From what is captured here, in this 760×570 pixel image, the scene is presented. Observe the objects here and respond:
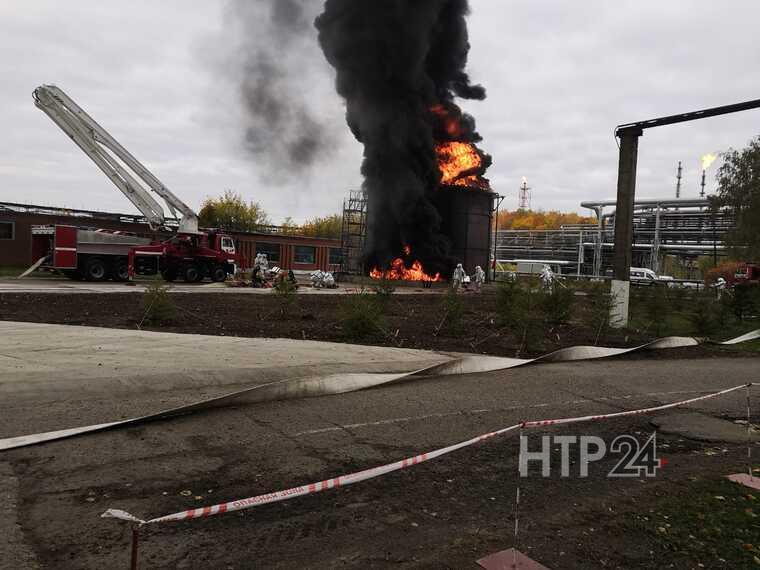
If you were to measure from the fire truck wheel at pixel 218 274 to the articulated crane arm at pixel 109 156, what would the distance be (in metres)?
2.31

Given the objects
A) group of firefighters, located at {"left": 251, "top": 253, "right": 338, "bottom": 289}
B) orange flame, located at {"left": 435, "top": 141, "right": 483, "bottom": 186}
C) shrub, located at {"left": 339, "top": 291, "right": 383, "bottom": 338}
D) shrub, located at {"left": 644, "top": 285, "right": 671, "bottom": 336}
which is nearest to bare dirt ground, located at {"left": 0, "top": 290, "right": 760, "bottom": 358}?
shrub, located at {"left": 339, "top": 291, "right": 383, "bottom": 338}

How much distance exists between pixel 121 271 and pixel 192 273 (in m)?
3.39

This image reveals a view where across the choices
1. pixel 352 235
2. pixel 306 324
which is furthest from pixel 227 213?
pixel 306 324

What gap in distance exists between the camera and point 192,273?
28.8m

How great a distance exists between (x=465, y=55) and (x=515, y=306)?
1368 inches

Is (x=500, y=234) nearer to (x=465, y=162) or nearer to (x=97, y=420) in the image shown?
(x=465, y=162)

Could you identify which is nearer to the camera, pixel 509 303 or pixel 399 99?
pixel 509 303

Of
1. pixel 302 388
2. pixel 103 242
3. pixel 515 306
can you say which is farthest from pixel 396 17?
pixel 302 388

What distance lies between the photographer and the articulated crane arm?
84.1 feet

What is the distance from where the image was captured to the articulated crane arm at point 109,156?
25641mm

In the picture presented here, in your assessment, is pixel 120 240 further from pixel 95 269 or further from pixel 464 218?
pixel 464 218

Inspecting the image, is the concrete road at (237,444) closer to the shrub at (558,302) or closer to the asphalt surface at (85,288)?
the shrub at (558,302)

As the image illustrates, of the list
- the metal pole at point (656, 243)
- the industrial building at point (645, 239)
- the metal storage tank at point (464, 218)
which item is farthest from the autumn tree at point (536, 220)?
the metal storage tank at point (464, 218)

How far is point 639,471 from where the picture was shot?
5.06 metres
